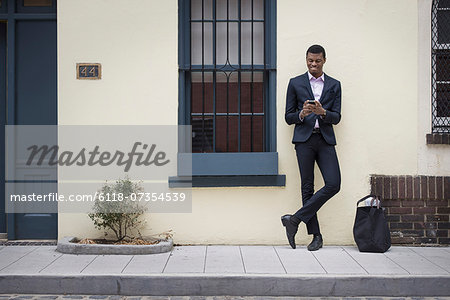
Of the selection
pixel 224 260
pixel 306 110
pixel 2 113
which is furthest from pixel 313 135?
pixel 2 113

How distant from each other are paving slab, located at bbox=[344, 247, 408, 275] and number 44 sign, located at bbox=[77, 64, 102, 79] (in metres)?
3.65

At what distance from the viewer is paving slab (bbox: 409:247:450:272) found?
5363mm

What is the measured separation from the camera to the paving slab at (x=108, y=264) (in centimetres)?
506

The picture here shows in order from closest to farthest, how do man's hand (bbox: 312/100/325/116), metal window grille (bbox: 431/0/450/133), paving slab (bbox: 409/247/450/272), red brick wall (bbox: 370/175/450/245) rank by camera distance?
paving slab (bbox: 409/247/450/272) → man's hand (bbox: 312/100/325/116) → red brick wall (bbox: 370/175/450/245) → metal window grille (bbox: 431/0/450/133)

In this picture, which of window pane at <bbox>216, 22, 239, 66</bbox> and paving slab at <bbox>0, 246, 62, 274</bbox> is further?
window pane at <bbox>216, 22, 239, 66</bbox>

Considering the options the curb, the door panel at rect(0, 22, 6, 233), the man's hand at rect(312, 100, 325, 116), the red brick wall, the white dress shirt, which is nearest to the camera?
the curb

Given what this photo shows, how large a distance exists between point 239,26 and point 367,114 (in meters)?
1.93

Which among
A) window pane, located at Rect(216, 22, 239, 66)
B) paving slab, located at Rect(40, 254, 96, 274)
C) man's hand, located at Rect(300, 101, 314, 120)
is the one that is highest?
window pane, located at Rect(216, 22, 239, 66)

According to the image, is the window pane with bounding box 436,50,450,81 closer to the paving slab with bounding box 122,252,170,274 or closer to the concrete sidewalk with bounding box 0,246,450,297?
the concrete sidewalk with bounding box 0,246,450,297

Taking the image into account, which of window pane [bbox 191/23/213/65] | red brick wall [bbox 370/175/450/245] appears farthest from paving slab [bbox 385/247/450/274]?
window pane [bbox 191/23/213/65]

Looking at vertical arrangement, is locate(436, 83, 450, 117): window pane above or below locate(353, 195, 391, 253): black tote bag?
above

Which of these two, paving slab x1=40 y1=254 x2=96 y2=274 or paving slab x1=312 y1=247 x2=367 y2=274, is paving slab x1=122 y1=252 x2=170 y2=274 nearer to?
paving slab x1=40 y1=254 x2=96 y2=274

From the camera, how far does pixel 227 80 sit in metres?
6.51

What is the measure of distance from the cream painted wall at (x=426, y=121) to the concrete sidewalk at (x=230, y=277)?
132cm
